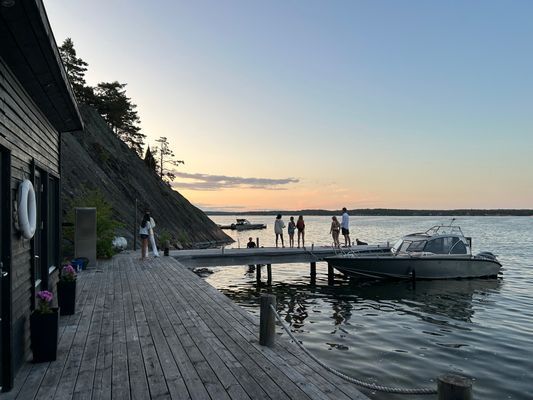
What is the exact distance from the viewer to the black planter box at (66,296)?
341 inches

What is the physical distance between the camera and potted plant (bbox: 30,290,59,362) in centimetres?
592

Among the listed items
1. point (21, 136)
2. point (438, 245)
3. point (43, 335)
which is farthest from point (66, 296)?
point (438, 245)

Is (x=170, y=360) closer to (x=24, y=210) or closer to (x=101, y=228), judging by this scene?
(x=24, y=210)

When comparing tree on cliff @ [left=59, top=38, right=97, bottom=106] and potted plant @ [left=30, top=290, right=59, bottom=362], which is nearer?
potted plant @ [left=30, top=290, right=59, bottom=362]

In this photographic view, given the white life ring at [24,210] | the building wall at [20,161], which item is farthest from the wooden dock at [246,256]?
the white life ring at [24,210]

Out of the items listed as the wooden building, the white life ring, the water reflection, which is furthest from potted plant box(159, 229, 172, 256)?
the white life ring

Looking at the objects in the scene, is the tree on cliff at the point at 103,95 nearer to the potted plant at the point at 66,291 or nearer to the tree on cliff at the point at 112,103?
the tree on cliff at the point at 112,103

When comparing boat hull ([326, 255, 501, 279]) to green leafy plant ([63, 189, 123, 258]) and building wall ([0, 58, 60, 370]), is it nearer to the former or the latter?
green leafy plant ([63, 189, 123, 258])

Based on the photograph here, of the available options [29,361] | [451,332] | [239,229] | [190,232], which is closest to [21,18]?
[29,361]

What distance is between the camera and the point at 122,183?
40656 mm

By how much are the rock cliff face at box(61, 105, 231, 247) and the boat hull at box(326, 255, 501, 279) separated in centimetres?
1444

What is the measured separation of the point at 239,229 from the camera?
343ft

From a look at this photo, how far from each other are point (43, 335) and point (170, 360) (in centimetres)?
173

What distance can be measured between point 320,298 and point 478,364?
9.35m
